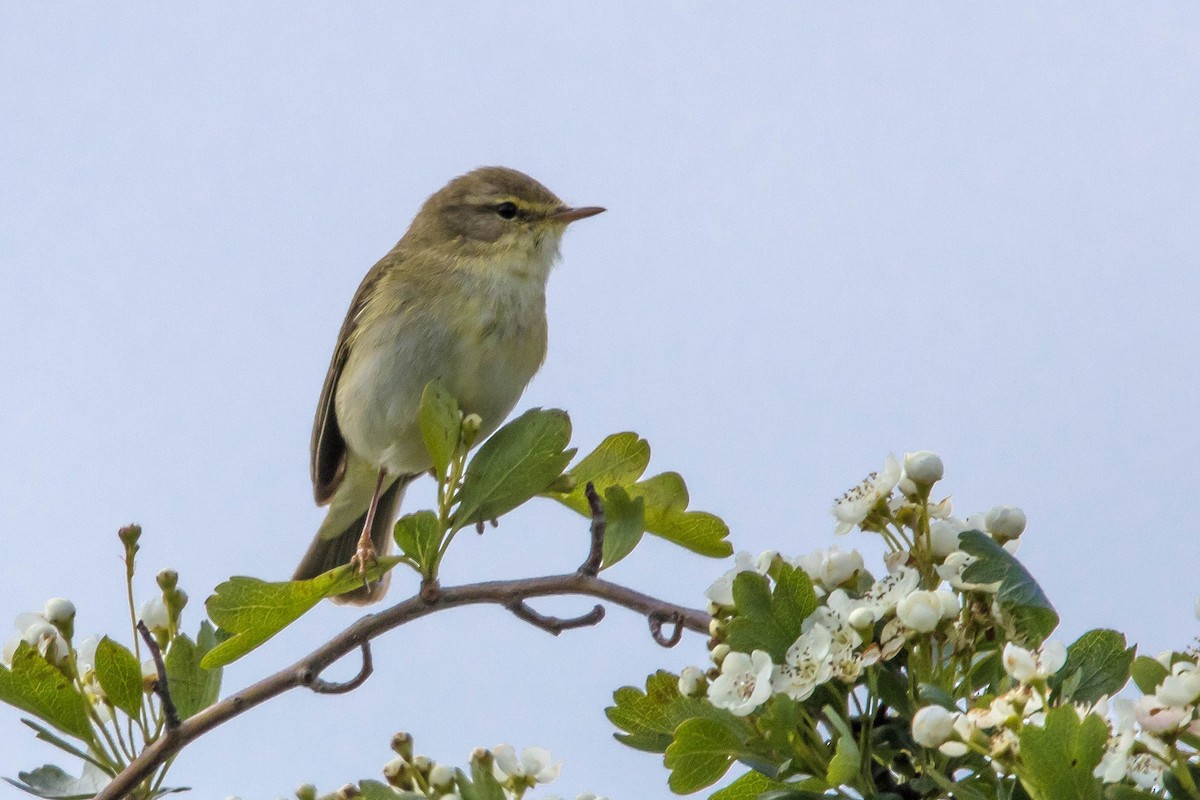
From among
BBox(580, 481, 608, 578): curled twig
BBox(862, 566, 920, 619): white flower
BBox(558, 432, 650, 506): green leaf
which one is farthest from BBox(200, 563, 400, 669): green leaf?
BBox(862, 566, 920, 619): white flower

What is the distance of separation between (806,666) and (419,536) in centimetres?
104

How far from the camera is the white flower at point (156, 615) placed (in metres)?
2.69

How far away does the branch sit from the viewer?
2.38 metres

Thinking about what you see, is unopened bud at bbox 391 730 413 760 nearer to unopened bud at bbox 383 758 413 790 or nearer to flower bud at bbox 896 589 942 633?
unopened bud at bbox 383 758 413 790

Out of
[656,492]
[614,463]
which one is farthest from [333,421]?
[656,492]

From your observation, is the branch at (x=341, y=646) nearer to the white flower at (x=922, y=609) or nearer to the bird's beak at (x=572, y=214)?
the white flower at (x=922, y=609)

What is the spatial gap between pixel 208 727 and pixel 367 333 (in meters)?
2.42

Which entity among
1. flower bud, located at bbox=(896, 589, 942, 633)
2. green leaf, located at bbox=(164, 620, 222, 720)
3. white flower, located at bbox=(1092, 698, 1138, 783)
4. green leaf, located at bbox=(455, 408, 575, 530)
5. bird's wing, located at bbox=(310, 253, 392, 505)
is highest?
bird's wing, located at bbox=(310, 253, 392, 505)

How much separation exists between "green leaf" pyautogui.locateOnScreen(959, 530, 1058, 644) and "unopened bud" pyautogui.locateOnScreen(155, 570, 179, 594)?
4.82ft

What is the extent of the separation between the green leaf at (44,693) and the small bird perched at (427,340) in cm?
115

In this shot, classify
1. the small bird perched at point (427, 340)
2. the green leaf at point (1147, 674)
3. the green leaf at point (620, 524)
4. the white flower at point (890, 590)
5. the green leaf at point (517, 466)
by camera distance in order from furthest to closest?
the small bird perched at point (427, 340) < the green leaf at point (517, 466) < the green leaf at point (620, 524) < the white flower at point (890, 590) < the green leaf at point (1147, 674)

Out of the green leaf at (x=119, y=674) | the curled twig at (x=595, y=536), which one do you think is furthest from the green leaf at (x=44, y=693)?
the curled twig at (x=595, y=536)

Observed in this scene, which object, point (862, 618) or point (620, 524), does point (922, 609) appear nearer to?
point (862, 618)

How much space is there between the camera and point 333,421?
5148 mm
